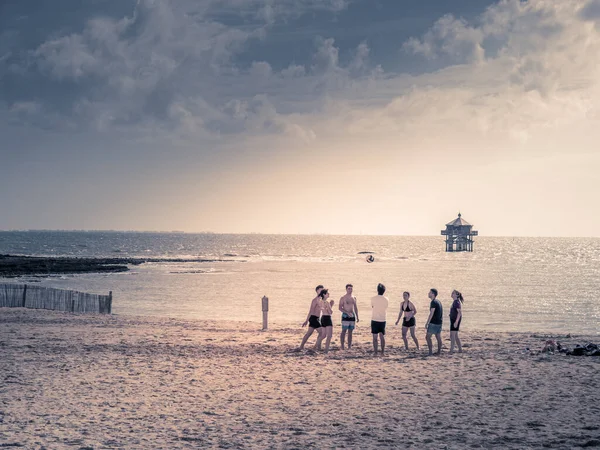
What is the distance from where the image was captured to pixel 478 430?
927 cm

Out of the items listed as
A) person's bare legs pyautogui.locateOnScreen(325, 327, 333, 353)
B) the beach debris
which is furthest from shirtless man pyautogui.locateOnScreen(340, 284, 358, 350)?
the beach debris

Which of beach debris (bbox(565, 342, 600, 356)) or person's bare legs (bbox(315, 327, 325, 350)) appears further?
person's bare legs (bbox(315, 327, 325, 350))

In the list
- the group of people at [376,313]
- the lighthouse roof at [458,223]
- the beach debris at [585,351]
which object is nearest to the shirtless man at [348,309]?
the group of people at [376,313]

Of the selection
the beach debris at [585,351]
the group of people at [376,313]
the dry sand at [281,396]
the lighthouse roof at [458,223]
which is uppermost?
the lighthouse roof at [458,223]

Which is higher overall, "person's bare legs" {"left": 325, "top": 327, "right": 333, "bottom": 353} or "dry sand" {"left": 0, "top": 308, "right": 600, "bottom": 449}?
"person's bare legs" {"left": 325, "top": 327, "right": 333, "bottom": 353}

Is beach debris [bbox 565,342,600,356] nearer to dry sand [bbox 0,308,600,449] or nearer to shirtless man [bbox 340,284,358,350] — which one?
dry sand [bbox 0,308,600,449]

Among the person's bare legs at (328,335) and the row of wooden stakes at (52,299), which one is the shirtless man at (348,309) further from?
the row of wooden stakes at (52,299)

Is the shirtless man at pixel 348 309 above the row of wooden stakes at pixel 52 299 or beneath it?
above

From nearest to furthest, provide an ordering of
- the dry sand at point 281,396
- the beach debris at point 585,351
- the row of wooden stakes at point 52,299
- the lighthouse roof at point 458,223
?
1. the dry sand at point 281,396
2. the beach debris at point 585,351
3. the row of wooden stakes at point 52,299
4. the lighthouse roof at point 458,223

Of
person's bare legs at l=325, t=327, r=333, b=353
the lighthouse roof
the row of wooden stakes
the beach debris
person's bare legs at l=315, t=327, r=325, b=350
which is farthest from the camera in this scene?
the lighthouse roof

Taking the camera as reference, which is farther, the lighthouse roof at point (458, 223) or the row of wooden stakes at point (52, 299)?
the lighthouse roof at point (458, 223)

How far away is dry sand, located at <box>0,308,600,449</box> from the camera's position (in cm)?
891

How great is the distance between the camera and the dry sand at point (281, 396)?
8.91 m

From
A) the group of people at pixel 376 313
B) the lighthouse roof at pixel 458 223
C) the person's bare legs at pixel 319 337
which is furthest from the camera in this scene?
the lighthouse roof at pixel 458 223
